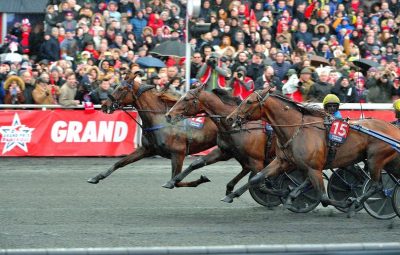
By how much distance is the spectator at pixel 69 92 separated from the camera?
1805cm

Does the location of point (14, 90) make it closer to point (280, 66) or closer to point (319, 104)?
point (280, 66)

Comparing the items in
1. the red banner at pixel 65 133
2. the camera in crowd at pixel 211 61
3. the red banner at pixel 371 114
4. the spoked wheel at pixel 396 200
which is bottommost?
the red banner at pixel 65 133

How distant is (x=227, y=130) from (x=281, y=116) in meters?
1.11

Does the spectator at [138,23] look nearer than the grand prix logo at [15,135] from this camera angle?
No

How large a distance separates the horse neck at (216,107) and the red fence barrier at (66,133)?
18.5ft

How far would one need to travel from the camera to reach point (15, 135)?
1797cm

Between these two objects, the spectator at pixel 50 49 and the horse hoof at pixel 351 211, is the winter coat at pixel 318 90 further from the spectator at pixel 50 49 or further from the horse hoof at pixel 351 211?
the horse hoof at pixel 351 211

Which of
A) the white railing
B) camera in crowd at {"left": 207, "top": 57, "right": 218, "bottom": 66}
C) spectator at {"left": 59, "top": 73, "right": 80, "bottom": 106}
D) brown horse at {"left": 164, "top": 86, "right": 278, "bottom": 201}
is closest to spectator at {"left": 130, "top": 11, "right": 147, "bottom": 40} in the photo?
spectator at {"left": 59, "top": 73, "right": 80, "bottom": 106}

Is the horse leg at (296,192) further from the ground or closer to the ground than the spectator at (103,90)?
further from the ground

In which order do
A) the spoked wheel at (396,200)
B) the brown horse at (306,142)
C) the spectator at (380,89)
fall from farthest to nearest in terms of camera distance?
the spectator at (380,89) → the spoked wheel at (396,200) → the brown horse at (306,142)

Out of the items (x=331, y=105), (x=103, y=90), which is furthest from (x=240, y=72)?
(x=331, y=105)

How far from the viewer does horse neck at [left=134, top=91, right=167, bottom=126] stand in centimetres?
Result: 1359

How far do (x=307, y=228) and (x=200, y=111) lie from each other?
2.30 metres

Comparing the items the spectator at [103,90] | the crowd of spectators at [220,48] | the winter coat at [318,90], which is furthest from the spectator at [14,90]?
the winter coat at [318,90]
